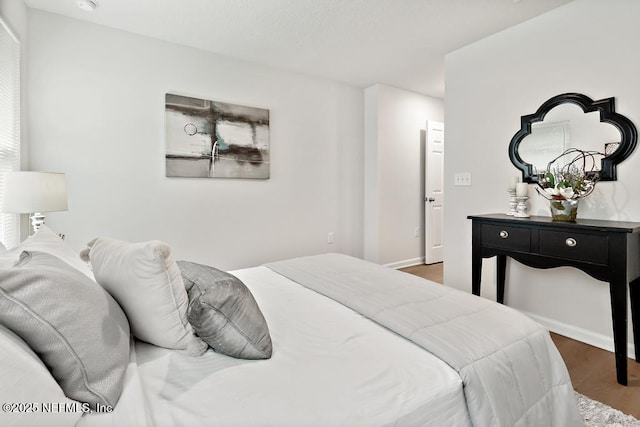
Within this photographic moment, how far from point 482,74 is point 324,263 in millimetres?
2342

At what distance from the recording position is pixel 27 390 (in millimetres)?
620

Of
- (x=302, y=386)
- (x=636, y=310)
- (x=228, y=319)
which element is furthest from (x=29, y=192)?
(x=636, y=310)

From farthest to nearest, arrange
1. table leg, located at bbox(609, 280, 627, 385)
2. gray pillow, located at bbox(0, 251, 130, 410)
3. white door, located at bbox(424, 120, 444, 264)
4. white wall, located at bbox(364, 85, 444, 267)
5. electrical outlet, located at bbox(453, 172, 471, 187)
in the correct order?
white door, located at bbox(424, 120, 444, 264), white wall, located at bbox(364, 85, 444, 267), electrical outlet, located at bbox(453, 172, 471, 187), table leg, located at bbox(609, 280, 627, 385), gray pillow, located at bbox(0, 251, 130, 410)

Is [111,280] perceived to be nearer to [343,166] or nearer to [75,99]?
[75,99]

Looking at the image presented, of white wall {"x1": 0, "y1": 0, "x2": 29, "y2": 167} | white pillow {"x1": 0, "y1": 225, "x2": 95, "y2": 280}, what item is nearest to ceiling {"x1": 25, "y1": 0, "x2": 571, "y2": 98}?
white wall {"x1": 0, "y1": 0, "x2": 29, "y2": 167}

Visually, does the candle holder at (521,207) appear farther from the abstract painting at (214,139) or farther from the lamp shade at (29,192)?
the lamp shade at (29,192)

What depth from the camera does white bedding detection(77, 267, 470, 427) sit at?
0.80m

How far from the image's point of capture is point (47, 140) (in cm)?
252

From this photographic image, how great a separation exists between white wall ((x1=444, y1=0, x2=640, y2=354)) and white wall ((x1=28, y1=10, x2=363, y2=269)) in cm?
148

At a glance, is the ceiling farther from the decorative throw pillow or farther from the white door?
the decorative throw pillow

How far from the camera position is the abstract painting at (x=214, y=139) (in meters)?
3.01

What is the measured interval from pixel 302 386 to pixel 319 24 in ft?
8.88

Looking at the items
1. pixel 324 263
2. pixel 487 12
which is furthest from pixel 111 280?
pixel 487 12

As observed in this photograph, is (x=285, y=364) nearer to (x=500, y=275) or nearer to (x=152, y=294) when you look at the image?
(x=152, y=294)
